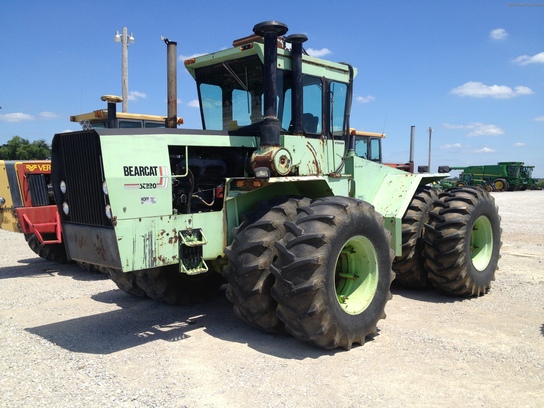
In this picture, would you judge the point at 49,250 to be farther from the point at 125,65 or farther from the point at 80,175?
the point at 125,65

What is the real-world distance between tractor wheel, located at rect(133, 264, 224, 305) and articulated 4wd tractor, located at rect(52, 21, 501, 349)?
0.05ft

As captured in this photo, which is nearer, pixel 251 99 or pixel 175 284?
pixel 251 99

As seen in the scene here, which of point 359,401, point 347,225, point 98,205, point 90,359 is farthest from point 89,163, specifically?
point 359,401

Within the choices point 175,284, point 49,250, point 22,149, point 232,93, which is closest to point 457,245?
point 232,93

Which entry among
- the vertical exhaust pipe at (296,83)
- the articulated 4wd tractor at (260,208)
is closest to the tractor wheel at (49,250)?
the articulated 4wd tractor at (260,208)

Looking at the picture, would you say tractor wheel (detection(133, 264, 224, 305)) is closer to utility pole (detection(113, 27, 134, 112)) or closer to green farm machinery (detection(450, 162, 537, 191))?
utility pole (detection(113, 27, 134, 112))

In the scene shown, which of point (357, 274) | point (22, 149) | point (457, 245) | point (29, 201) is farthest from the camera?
point (22, 149)

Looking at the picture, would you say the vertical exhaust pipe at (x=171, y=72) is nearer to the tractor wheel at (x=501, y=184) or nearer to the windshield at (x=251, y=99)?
the windshield at (x=251, y=99)

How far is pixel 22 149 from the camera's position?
106ft

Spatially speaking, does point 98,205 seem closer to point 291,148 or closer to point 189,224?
point 189,224

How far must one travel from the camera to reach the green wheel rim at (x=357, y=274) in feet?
16.6

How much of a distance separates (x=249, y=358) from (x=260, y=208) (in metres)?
1.43

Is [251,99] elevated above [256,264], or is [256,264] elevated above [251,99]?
[251,99]

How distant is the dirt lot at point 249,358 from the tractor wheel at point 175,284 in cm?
16
